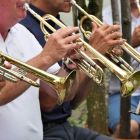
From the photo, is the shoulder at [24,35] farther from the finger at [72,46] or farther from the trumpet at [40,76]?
the trumpet at [40,76]

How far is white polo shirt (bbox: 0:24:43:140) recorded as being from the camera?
3299 millimetres

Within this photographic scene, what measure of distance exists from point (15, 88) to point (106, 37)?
853mm

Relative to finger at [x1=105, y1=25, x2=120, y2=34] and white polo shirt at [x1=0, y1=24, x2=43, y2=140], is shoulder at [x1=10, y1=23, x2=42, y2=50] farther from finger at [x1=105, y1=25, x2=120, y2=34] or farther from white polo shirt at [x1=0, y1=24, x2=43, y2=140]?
finger at [x1=105, y1=25, x2=120, y2=34]

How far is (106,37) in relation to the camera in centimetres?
370

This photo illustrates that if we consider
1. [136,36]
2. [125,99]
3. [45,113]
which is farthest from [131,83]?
[136,36]

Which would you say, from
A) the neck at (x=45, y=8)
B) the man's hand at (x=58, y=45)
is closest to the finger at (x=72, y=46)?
the man's hand at (x=58, y=45)

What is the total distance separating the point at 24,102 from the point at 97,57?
532 millimetres

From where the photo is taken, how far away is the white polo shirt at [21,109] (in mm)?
3299

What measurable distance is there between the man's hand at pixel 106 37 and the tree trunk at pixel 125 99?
528 mm

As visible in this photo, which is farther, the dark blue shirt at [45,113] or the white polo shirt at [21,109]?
the dark blue shirt at [45,113]

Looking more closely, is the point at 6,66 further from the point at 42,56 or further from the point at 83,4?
the point at 83,4

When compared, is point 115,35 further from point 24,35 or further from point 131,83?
point 24,35

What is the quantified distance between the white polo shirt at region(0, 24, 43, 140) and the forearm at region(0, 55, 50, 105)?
0.17 meters

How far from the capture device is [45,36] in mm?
3615
